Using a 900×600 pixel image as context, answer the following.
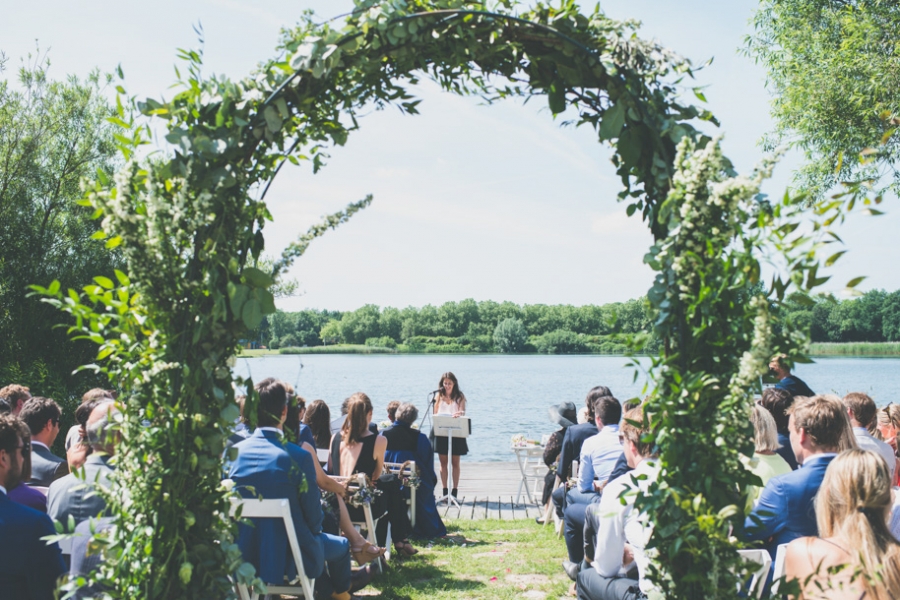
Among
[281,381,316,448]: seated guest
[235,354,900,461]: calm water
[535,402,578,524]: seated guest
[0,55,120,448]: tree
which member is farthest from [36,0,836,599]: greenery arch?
[235,354,900,461]: calm water

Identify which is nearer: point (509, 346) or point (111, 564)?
point (111, 564)

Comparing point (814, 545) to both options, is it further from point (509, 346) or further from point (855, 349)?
point (509, 346)

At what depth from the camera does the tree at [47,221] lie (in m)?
9.71

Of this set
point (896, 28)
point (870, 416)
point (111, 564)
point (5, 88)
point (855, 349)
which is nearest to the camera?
point (111, 564)

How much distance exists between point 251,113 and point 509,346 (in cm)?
7258

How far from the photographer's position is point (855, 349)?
4409 cm

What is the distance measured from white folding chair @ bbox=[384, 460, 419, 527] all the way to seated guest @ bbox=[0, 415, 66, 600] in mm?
4089

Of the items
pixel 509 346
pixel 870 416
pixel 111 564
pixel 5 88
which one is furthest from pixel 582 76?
pixel 509 346

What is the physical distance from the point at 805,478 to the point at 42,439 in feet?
15.2

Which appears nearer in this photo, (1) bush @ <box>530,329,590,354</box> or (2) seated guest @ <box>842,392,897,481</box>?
(2) seated guest @ <box>842,392,897,481</box>

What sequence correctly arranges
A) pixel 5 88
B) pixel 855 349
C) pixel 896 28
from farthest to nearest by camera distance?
pixel 855 349, pixel 5 88, pixel 896 28

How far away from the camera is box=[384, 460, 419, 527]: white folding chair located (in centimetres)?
684

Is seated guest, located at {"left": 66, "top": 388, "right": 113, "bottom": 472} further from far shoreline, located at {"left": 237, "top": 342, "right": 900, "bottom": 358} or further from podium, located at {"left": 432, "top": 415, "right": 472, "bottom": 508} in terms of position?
far shoreline, located at {"left": 237, "top": 342, "right": 900, "bottom": 358}

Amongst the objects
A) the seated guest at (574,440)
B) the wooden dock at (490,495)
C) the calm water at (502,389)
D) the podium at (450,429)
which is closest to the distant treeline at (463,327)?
the calm water at (502,389)
